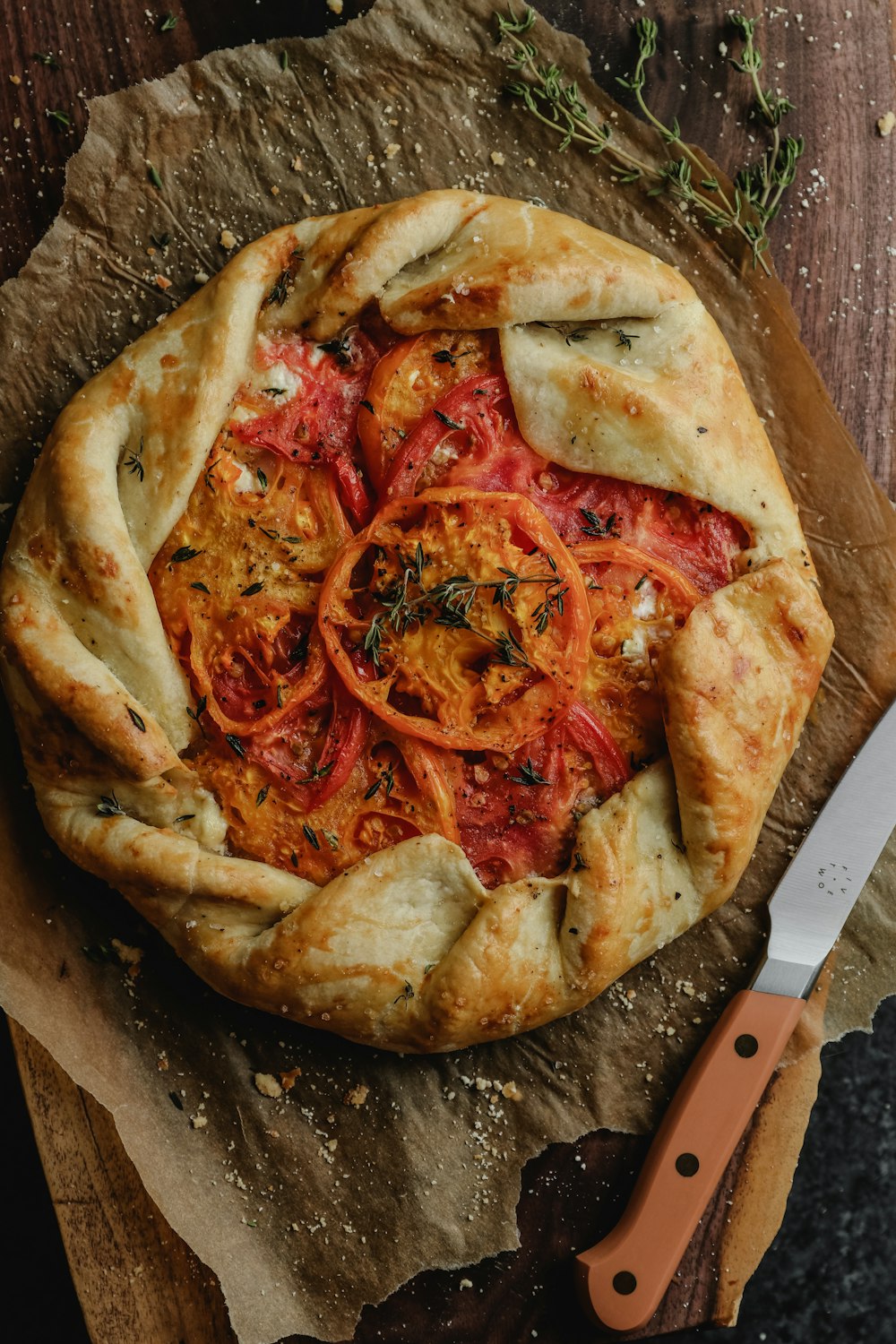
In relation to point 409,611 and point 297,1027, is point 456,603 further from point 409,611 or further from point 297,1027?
point 297,1027

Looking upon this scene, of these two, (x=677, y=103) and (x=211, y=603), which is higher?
(x=677, y=103)

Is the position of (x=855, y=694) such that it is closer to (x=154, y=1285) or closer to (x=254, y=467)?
(x=254, y=467)

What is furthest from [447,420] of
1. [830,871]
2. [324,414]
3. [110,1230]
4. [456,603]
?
[110,1230]

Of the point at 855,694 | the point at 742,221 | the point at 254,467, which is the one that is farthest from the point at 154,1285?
the point at 742,221

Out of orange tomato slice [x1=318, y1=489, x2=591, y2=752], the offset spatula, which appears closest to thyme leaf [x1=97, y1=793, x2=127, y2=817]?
orange tomato slice [x1=318, y1=489, x2=591, y2=752]

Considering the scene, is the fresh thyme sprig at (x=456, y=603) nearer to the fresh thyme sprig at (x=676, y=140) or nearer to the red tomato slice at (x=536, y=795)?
the red tomato slice at (x=536, y=795)

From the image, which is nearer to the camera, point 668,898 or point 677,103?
point 668,898

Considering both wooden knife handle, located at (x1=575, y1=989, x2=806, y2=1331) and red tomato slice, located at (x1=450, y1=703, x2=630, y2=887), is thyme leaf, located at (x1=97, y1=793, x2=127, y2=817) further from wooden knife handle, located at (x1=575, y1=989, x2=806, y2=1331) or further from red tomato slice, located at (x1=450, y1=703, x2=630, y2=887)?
wooden knife handle, located at (x1=575, y1=989, x2=806, y2=1331)
